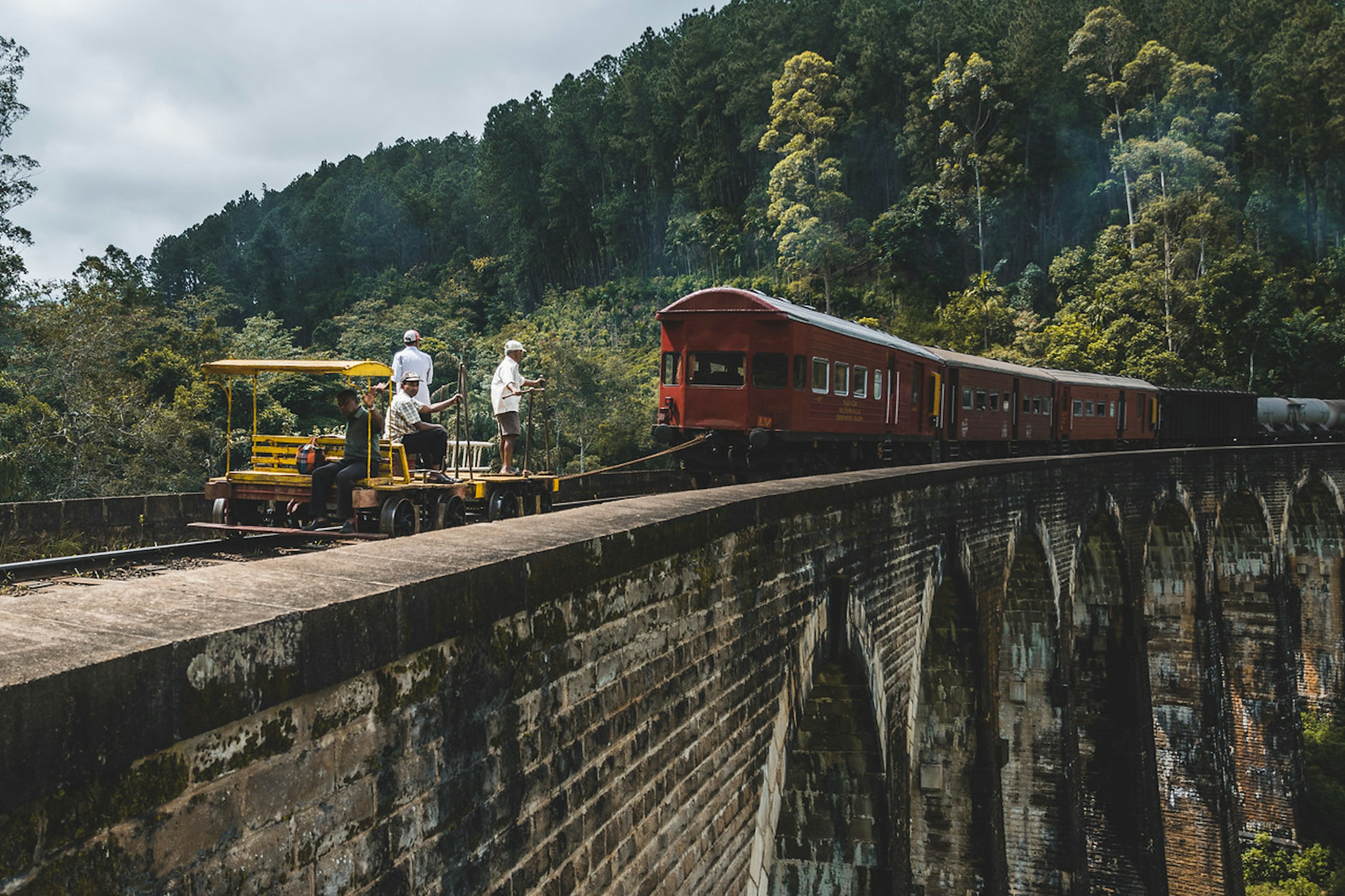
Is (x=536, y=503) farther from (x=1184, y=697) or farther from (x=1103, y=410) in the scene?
(x=1103, y=410)

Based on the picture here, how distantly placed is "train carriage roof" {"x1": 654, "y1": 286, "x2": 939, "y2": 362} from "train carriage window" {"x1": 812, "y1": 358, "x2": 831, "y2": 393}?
405 mm

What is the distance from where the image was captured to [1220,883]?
53.9ft

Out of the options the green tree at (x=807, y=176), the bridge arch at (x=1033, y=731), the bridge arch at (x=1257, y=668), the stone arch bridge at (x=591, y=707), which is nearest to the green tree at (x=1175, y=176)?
the green tree at (x=807, y=176)

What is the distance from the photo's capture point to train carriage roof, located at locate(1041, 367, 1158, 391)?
20.4 m

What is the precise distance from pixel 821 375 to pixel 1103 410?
1327 centimetres

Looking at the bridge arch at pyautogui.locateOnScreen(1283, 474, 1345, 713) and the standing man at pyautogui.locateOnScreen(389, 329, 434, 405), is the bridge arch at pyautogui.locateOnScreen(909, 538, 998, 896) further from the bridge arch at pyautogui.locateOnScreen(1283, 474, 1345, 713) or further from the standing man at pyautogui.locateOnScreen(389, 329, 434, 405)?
the bridge arch at pyautogui.locateOnScreen(1283, 474, 1345, 713)

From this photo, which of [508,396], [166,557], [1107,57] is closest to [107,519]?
[166,557]

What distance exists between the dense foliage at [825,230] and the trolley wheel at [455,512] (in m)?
15.4

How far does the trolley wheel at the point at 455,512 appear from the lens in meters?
6.24

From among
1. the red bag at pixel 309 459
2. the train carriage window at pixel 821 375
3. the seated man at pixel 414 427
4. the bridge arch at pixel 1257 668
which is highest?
the train carriage window at pixel 821 375

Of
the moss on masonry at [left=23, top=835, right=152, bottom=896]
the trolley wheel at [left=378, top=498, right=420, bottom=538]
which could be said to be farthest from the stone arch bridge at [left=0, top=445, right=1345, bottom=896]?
the trolley wheel at [left=378, top=498, right=420, bottom=538]

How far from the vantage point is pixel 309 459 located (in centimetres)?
612

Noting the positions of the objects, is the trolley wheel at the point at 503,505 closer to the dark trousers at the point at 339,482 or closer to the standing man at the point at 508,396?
the standing man at the point at 508,396

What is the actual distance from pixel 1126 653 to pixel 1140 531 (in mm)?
→ 2078
